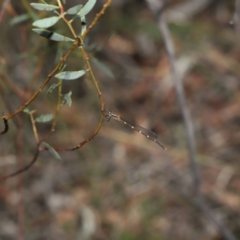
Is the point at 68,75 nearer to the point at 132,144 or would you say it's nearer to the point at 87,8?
the point at 87,8

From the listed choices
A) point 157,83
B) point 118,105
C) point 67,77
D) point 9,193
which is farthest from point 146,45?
point 67,77

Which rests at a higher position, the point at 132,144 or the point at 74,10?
the point at 74,10

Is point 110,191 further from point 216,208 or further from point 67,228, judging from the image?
point 216,208

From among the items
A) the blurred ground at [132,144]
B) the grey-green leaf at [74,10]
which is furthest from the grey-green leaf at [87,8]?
the blurred ground at [132,144]

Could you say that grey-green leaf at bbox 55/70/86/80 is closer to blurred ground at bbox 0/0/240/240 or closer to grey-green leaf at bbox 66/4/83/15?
grey-green leaf at bbox 66/4/83/15

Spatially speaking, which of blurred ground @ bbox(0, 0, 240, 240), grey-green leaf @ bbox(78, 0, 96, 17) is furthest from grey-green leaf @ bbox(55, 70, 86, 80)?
blurred ground @ bbox(0, 0, 240, 240)

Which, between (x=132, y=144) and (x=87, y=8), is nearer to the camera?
(x=87, y=8)

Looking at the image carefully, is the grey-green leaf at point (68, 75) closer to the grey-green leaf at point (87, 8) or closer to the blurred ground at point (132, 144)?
the grey-green leaf at point (87, 8)

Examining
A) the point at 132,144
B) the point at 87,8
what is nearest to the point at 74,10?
the point at 87,8

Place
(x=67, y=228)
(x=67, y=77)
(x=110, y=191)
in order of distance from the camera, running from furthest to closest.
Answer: (x=110, y=191)
(x=67, y=228)
(x=67, y=77)
